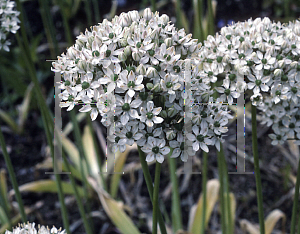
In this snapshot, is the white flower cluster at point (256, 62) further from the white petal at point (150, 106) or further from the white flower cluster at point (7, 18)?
the white flower cluster at point (7, 18)

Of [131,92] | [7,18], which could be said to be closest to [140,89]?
[131,92]

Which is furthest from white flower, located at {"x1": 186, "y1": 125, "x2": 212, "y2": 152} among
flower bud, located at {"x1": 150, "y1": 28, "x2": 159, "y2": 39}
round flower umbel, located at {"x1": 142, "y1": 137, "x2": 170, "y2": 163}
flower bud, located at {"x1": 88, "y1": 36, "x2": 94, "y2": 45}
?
flower bud, located at {"x1": 88, "y1": 36, "x2": 94, "y2": 45}

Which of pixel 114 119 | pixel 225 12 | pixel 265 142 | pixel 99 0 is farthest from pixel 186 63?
pixel 99 0

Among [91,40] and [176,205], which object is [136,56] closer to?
[91,40]

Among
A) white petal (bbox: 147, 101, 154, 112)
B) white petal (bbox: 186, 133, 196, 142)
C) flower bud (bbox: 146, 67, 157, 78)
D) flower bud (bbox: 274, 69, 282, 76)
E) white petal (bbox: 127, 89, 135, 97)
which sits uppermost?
flower bud (bbox: 274, 69, 282, 76)

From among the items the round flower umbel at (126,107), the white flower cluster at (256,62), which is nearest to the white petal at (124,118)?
the round flower umbel at (126,107)

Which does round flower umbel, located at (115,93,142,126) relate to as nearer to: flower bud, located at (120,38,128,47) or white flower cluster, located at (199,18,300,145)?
flower bud, located at (120,38,128,47)
